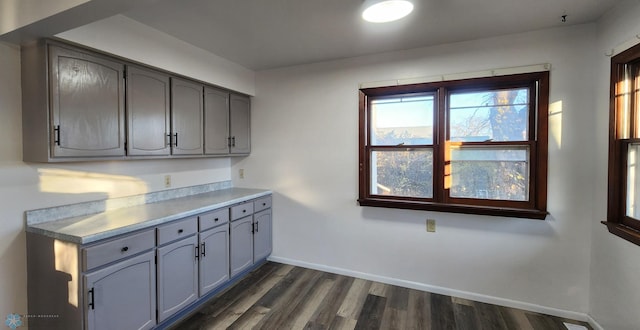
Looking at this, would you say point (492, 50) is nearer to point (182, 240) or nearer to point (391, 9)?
point (391, 9)

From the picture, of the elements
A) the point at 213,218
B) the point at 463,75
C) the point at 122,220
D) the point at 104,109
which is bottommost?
the point at 213,218

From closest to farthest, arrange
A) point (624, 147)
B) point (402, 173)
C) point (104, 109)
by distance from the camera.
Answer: point (624, 147) → point (104, 109) → point (402, 173)

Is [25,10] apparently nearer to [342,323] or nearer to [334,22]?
[334,22]

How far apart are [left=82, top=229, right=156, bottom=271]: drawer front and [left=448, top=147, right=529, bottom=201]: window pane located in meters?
2.49

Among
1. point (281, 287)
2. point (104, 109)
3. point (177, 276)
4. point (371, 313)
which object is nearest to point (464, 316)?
point (371, 313)

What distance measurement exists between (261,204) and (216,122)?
39.6 inches

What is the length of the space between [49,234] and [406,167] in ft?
9.03

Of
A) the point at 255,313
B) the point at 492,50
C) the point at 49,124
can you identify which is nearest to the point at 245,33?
the point at 49,124

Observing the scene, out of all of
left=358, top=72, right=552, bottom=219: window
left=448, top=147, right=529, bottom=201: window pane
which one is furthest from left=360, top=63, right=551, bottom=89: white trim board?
left=448, top=147, right=529, bottom=201: window pane

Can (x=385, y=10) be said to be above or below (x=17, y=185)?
above

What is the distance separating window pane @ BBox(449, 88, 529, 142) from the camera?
7.82ft

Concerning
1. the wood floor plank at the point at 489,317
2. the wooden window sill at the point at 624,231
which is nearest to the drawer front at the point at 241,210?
the wood floor plank at the point at 489,317

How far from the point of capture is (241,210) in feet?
9.27

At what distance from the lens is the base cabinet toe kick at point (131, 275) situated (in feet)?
5.32
